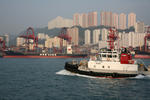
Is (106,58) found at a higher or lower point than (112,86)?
higher

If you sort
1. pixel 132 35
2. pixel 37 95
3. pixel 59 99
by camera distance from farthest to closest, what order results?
pixel 132 35
pixel 37 95
pixel 59 99

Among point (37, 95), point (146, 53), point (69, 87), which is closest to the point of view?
point (37, 95)

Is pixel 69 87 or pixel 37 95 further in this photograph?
pixel 69 87

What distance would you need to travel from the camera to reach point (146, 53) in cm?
12794

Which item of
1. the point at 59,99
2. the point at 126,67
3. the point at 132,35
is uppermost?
the point at 132,35

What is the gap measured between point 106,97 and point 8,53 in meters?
119

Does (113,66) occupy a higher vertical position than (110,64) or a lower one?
lower

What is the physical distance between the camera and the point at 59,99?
815 inches

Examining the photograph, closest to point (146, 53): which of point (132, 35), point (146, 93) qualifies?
point (132, 35)

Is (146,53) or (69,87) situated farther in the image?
(146,53)

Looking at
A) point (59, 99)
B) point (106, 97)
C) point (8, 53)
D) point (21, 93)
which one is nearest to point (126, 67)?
point (106, 97)

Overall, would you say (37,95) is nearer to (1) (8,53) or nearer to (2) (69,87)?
(2) (69,87)

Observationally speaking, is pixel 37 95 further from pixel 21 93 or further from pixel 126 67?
pixel 126 67

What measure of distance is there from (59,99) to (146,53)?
381 ft
